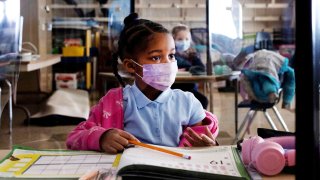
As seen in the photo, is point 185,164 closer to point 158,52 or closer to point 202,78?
point 158,52

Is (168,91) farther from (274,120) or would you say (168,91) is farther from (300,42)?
(274,120)

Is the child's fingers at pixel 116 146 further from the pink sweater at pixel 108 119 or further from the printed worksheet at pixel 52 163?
the pink sweater at pixel 108 119

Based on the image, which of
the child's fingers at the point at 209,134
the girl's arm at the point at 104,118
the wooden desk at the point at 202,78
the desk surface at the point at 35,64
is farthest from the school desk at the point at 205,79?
the desk surface at the point at 35,64

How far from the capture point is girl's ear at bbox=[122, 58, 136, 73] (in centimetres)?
120

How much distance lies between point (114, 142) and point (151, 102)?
0.94ft

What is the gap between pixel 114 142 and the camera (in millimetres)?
886

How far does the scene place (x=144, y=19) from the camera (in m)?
1.23

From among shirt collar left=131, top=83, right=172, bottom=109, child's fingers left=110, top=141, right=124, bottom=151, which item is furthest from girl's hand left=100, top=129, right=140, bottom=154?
shirt collar left=131, top=83, right=172, bottom=109

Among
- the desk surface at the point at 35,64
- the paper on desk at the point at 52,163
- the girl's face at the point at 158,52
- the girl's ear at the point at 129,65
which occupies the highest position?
the girl's face at the point at 158,52

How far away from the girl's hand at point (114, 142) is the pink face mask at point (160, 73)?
283mm

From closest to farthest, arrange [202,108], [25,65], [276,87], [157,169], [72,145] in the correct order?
[157,169] → [72,145] → [202,108] → [276,87] → [25,65]

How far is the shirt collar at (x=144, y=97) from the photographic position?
1.15m

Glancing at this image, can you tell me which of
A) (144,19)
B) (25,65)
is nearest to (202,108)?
(144,19)

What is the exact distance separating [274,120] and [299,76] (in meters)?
3.07
